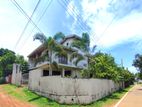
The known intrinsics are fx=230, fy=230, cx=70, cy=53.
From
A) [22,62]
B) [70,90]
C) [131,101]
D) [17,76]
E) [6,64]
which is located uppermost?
[22,62]

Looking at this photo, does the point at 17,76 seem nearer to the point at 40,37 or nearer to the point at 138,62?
the point at 40,37

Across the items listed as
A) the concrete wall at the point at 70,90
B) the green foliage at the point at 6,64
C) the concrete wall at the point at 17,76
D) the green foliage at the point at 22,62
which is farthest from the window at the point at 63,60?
the concrete wall at the point at 70,90

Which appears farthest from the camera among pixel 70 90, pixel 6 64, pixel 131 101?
pixel 6 64

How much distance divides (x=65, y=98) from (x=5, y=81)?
1045 inches

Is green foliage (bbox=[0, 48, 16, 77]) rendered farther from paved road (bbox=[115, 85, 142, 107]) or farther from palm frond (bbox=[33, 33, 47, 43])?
paved road (bbox=[115, 85, 142, 107])

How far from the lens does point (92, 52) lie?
2867 centimetres

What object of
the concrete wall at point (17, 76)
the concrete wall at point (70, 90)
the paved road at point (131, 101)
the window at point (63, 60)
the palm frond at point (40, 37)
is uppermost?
the palm frond at point (40, 37)

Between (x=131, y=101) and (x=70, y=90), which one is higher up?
(x=70, y=90)

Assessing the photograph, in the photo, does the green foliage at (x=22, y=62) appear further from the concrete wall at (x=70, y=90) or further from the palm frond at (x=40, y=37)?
the concrete wall at (x=70, y=90)

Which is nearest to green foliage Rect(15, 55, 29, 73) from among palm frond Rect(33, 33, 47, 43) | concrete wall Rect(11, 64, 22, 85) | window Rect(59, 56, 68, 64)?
concrete wall Rect(11, 64, 22, 85)

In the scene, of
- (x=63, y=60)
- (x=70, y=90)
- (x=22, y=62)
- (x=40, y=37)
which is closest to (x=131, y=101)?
(x=70, y=90)

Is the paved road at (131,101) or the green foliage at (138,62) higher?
the green foliage at (138,62)

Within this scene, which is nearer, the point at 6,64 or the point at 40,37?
the point at 40,37

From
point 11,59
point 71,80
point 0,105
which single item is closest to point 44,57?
point 71,80
